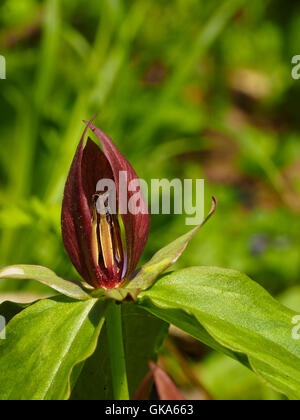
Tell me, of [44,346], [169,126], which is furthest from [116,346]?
[169,126]

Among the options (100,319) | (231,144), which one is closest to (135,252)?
(100,319)

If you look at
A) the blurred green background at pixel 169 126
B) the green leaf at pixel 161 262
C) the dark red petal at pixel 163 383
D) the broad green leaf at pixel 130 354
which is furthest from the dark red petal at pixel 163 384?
the blurred green background at pixel 169 126

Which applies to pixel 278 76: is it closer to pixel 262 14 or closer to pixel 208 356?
pixel 262 14

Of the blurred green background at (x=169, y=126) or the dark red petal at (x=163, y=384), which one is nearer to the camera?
the dark red petal at (x=163, y=384)

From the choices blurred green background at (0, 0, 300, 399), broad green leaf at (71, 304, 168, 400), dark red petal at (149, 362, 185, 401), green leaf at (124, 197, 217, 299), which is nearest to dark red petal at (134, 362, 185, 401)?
dark red petal at (149, 362, 185, 401)

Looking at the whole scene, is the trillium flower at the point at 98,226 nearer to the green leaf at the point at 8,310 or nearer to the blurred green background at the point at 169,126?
the green leaf at the point at 8,310
